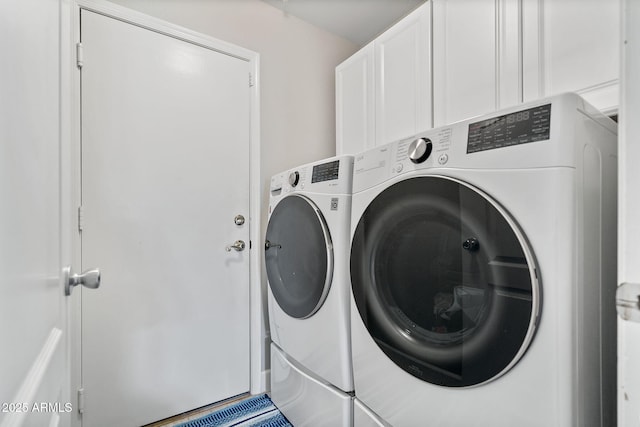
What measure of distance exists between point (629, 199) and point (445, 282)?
0.48 meters

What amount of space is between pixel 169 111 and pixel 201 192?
1.49 feet

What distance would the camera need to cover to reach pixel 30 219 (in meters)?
0.44

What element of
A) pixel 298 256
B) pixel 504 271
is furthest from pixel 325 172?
pixel 504 271

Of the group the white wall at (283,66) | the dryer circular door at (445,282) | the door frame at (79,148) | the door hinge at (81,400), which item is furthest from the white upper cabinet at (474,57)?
the door hinge at (81,400)

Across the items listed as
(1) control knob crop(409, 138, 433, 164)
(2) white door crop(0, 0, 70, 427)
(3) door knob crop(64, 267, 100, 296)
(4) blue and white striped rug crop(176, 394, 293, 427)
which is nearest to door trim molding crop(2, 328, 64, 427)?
(2) white door crop(0, 0, 70, 427)

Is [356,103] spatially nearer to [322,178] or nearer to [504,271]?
[322,178]

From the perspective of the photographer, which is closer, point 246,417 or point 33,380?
point 33,380

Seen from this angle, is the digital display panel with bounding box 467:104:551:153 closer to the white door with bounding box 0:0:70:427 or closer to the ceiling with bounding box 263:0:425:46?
the white door with bounding box 0:0:70:427

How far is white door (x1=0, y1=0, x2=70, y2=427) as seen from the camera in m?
0.34

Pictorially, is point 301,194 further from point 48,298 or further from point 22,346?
point 22,346

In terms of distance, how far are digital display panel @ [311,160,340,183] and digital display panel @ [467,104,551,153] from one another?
541mm

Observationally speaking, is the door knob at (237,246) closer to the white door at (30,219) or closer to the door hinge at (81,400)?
the door hinge at (81,400)

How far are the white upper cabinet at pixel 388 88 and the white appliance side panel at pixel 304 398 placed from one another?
1254mm

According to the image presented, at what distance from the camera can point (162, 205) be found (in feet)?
5.09
